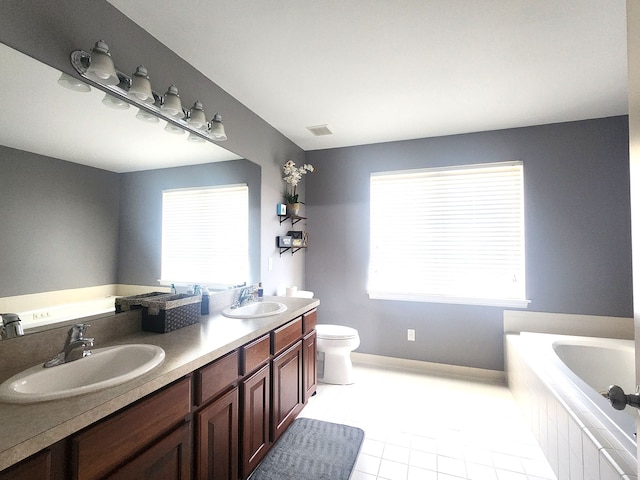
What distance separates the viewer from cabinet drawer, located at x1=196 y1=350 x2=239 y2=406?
4.10 ft

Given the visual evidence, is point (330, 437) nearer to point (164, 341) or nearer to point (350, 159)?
point (164, 341)

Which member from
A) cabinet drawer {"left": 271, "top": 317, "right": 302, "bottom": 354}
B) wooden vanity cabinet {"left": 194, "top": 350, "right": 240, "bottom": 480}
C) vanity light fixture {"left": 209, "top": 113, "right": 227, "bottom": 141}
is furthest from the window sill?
vanity light fixture {"left": 209, "top": 113, "right": 227, "bottom": 141}

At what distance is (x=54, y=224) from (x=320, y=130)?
2.21 m

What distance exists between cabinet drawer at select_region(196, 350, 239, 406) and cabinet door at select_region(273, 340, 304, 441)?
0.41 m

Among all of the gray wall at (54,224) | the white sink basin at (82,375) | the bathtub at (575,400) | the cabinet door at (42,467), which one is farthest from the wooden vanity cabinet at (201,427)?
the bathtub at (575,400)

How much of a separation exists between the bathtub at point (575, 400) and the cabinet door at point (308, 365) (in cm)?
152

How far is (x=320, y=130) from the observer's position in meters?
2.91

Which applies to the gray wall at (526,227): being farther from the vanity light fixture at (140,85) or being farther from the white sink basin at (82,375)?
the white sink basin at (82,375)

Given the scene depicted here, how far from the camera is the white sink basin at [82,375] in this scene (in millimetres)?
871

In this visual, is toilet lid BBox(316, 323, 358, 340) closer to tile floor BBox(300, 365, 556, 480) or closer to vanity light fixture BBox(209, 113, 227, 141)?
tile floor BBox(300, 365, 556, 480)

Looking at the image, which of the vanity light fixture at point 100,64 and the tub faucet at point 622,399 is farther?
the vanity light fixture at point 100,64

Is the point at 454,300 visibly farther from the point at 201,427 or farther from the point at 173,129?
the point at 173,129

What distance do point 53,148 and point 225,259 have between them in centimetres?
118

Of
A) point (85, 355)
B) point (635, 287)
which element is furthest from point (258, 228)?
point (635, 287)
